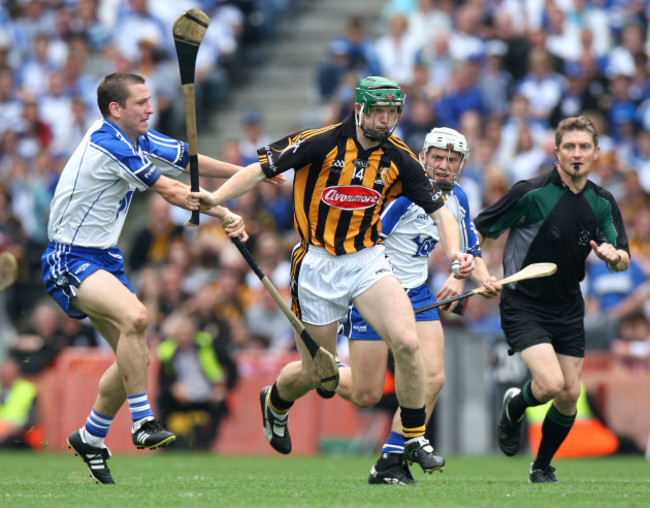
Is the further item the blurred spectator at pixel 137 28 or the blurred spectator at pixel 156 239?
the blurred spectator at pixel 137 28

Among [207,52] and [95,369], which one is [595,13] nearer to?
[207,52]

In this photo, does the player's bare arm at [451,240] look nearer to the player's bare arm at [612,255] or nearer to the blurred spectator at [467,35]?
the player's bare arm at [612,255]

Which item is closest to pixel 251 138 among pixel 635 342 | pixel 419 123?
pixel 419 123

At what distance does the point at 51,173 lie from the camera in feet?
49.0

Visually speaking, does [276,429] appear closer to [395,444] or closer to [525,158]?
[395,444]

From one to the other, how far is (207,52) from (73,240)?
31.5 feet

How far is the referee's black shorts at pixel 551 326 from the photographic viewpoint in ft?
25.4

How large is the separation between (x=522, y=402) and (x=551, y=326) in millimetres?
528

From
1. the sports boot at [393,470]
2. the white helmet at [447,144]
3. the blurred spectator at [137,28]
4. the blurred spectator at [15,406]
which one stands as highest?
the blurred spectator at [137,28]

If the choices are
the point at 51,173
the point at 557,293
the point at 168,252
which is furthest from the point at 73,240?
the point at 51,173

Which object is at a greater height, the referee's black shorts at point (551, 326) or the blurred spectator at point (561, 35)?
the blurred spectator at point (561, 35)

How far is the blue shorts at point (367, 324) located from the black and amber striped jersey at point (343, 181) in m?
0.73

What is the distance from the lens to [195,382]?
1238 centimetres

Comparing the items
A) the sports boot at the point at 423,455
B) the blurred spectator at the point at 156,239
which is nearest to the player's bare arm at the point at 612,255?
the sports boot at the point at 423,455
